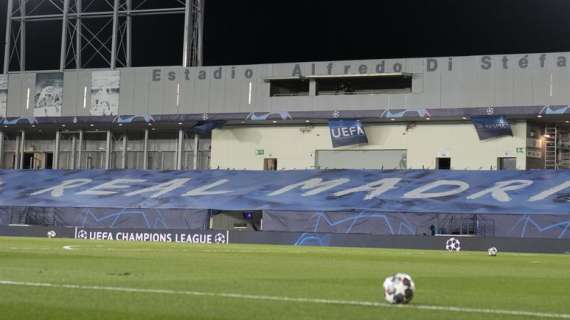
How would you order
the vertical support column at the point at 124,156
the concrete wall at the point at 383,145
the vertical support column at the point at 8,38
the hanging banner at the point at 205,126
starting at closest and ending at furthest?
the concrete wall at the point at 383,145 → the hanging banner at the point at 205,126 → the vertical support column at the point at 124,156 → the vertical support column at the point at 8,38

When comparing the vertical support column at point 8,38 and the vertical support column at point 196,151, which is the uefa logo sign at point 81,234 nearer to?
the vertical support column at point 196,151

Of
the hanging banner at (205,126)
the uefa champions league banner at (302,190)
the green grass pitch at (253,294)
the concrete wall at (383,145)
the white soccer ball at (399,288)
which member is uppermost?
the hanging banner at (205,126)

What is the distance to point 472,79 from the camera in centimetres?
5725

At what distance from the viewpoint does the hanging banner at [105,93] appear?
65125 mm

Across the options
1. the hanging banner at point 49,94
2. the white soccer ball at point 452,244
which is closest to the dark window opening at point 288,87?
the hanging banner at point 49,94

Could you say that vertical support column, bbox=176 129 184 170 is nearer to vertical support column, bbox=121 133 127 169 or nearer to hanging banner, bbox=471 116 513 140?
vertical support column, bbox=121 133 127 169

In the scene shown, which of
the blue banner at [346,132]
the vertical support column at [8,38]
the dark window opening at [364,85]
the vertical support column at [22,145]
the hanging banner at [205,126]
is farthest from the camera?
the vertical support column at [22,145]

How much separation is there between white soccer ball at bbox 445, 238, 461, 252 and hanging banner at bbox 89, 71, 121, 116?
32.0 meters

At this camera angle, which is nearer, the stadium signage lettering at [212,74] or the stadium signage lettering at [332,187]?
the stadium signage lettering at [332,187]

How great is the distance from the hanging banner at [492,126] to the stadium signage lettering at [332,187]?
6776 mm

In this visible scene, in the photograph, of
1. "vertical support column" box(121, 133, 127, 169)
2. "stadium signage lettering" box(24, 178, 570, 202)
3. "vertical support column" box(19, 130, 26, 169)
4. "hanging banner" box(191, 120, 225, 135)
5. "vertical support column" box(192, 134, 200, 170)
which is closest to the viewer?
"stadium signage lettering" box(24, 178, 570, 202)

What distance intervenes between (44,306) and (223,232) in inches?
1369

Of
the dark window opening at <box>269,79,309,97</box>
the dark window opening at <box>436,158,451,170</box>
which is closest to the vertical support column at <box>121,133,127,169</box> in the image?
the dark window opening at <box>269,79,309,97</box>

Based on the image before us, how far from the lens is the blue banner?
59938 mm
